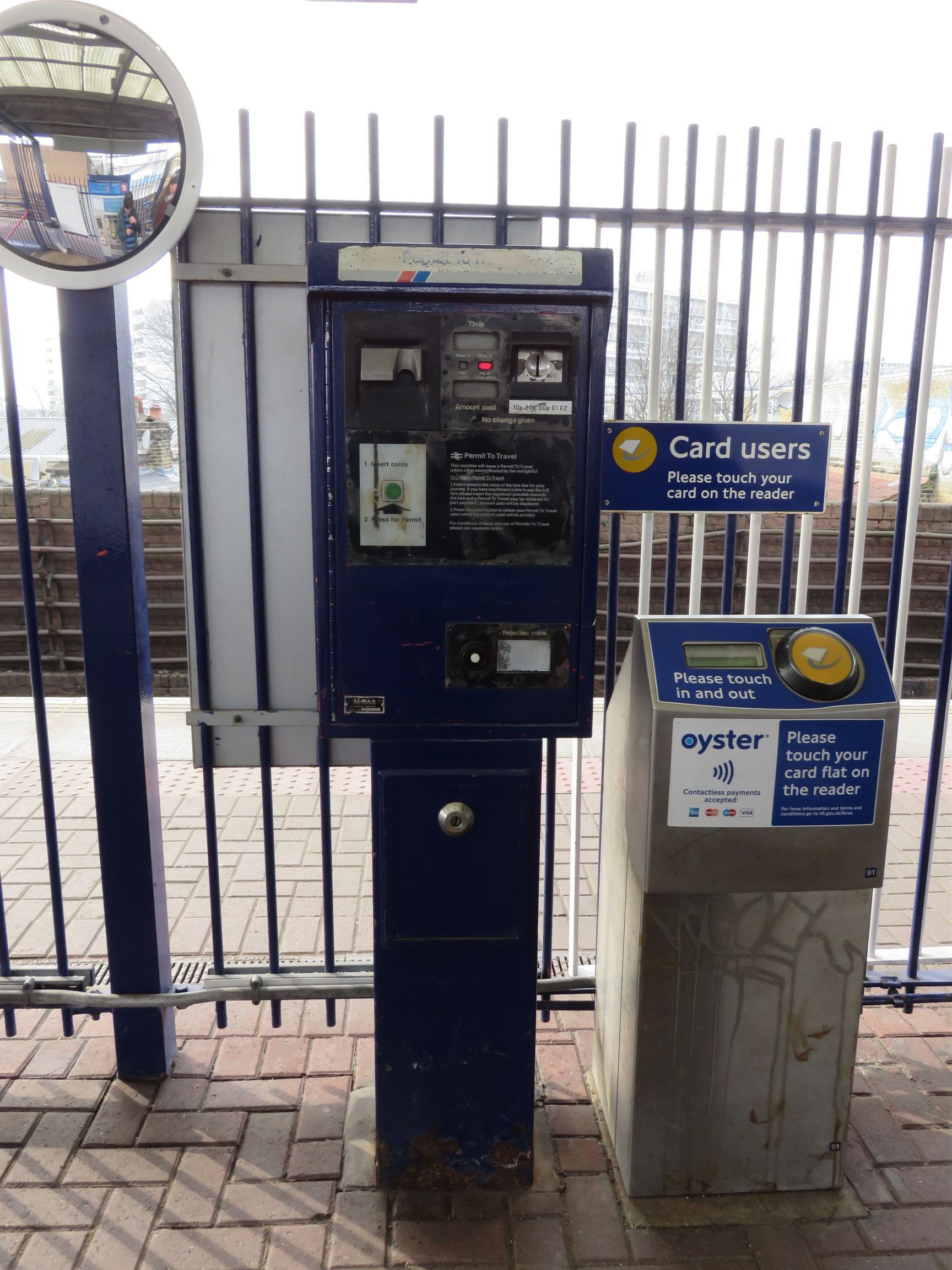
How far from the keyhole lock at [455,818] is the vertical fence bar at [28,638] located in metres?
1.06

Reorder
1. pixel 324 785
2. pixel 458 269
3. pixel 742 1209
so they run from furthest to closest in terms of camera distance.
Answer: pixel 324 785
pixel 742 1209
pixel 458 269

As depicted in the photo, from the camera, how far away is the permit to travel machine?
1.88 meters

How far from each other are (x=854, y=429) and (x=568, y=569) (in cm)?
112

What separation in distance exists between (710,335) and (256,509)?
1301 millimetres

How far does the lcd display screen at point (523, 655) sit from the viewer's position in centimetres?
188

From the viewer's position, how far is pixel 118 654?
7.64ft

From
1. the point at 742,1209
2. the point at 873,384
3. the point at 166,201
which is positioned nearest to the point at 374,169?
the point at 166,201

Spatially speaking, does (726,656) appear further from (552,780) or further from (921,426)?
(921,426)

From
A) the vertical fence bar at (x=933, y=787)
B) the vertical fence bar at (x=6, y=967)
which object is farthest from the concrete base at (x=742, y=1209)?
the vertical fence bar at (x=6, y=967)

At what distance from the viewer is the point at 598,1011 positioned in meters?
2.48

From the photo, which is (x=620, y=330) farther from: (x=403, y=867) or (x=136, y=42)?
(x=403, y=867)

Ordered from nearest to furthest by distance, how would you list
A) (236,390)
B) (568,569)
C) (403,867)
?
1. (568,569)
2. (403,867)
3. (236,390)

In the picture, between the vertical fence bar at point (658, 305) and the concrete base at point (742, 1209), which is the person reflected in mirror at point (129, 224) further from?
the concrete base at point (742, 1209)

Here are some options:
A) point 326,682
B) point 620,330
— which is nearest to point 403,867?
point 326,682
